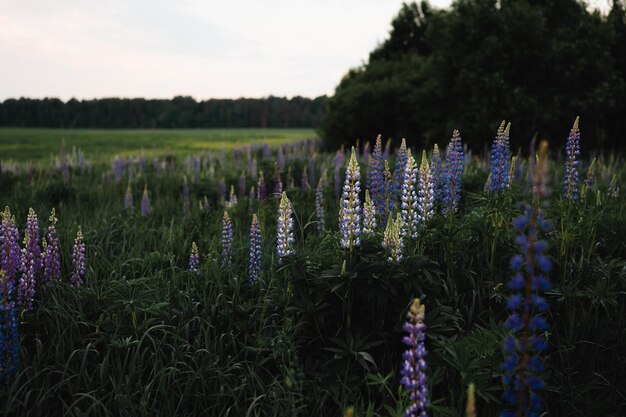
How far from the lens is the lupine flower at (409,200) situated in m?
3.46

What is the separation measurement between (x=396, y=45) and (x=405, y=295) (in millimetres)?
27134

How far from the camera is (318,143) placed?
2086 centimetres

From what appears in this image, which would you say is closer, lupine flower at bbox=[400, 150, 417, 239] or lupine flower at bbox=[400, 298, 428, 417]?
lupine flower at bbox=[400, 298, 428, 417]

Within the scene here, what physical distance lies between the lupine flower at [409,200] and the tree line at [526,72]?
9.91 m

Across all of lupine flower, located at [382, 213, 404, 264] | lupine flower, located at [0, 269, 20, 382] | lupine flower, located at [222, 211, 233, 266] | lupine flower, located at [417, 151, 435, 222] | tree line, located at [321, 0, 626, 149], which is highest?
tree line, located at [321, 0, 626, 149]

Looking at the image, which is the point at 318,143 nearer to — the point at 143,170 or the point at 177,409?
the point at 143,170

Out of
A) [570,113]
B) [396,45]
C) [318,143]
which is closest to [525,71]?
[570,113]

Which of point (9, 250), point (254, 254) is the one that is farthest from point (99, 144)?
point (254, 254)

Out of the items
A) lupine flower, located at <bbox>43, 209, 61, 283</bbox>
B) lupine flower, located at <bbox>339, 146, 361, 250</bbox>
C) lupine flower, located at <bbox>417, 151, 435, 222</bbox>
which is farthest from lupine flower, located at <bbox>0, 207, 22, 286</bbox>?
lupine flower, located at <bbox>417, 151, 435, 222</bbox>

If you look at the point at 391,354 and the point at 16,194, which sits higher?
the point at 16,194

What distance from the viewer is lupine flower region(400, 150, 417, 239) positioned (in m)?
3.46

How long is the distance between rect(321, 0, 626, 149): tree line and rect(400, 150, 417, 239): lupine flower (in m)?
9.91

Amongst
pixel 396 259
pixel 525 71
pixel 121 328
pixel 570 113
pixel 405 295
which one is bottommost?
pixel 121 328

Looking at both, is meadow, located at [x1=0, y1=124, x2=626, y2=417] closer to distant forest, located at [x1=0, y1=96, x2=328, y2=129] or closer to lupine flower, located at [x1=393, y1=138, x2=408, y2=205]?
lupine flower, located at [x1=393, y1=138, x2=408, y2=205]
